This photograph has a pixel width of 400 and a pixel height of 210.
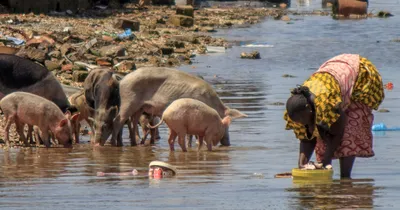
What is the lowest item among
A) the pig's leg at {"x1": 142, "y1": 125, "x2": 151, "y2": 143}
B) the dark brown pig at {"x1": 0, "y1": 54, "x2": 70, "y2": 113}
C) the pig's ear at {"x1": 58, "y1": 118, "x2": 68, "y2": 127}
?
the pig's leg at {"x1": 142, "y1": 125, "x2": 151, "y2": 143}

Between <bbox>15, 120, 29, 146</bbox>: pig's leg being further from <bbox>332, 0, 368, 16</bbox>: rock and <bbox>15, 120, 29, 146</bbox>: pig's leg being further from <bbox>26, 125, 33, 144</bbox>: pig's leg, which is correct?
<bbox>332, 0, 368, 16</bbox>: rock

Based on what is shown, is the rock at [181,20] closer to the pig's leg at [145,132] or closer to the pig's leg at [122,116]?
the pig's leg at [145,132]

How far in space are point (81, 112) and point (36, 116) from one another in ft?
4.95

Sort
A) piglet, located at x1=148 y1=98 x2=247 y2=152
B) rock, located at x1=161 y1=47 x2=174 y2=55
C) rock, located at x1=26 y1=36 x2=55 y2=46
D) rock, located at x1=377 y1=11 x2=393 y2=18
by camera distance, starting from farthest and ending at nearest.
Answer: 1. rock, located at x1=377 y1=11 x2=393 y2=18
2. rock, located at x1=161 y1=47 x2=174 y2=55
3. rock, located at x1=26 y1=36 x2=55 y2=46
4. piglet, located at x1=148 y1=98 x2=247 y2=152

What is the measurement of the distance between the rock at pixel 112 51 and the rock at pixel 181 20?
13688 millimetres

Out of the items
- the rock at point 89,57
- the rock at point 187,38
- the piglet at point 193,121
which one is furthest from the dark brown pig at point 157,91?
the rock at point 187,38

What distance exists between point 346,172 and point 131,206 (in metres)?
2.11

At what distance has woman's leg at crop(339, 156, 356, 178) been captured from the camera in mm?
8750

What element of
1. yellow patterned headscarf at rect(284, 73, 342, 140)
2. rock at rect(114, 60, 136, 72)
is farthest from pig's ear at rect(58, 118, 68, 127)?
rock at rect(114, 60, 136, 72)

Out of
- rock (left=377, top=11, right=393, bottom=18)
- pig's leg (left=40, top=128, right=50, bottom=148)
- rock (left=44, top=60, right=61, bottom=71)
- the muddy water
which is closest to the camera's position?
the muddy water

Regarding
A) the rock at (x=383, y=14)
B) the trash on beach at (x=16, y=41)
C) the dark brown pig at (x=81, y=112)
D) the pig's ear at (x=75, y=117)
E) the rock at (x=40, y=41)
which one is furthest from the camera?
the rock at (x=383, y=14)

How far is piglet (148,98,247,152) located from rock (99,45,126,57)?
9676 mm

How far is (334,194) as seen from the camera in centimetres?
809

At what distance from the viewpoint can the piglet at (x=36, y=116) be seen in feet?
41.9
